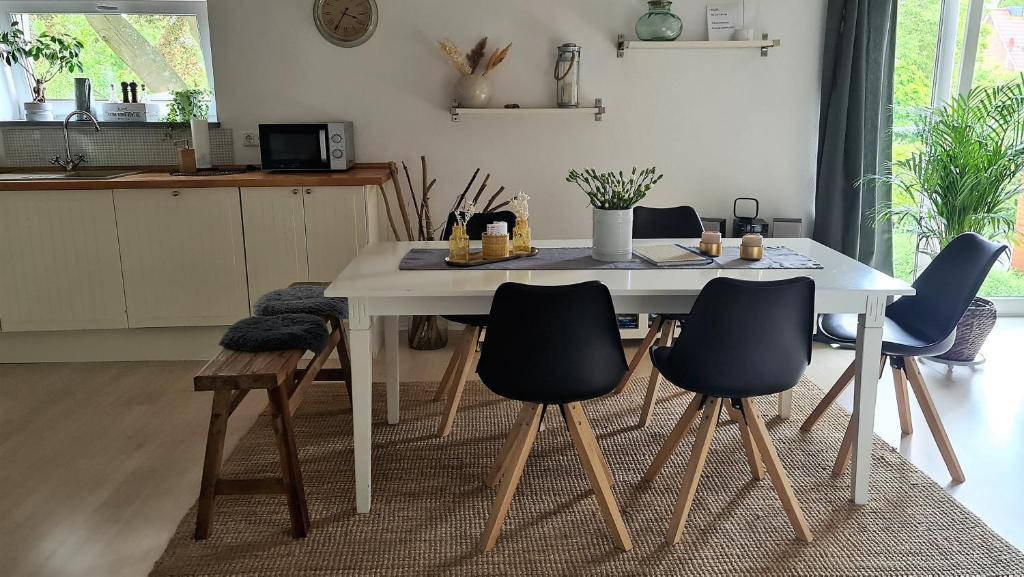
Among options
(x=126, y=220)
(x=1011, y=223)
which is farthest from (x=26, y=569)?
(x=1011, y=223)

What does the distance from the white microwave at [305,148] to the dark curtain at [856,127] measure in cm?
258

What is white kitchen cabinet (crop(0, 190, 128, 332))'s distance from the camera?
386 centimetres

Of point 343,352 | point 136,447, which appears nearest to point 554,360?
point 343,352

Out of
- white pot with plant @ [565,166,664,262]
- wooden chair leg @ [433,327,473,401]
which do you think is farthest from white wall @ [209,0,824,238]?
white pot with plant @ [565,166,664,262]

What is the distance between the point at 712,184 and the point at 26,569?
3633 millimetres

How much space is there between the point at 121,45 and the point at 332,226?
174 centimetres

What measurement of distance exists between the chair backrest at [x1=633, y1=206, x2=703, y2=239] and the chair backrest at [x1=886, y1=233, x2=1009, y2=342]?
2.90 ft

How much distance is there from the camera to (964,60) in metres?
4.50

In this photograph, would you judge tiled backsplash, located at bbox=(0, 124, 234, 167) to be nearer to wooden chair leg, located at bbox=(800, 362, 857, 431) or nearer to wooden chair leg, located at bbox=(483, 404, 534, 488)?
wooden chair leg, located at bbox=(483, 404, 534, 488)

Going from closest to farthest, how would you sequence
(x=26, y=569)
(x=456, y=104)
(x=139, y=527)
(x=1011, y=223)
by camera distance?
(x=26, y=569)
(x=139, y=527)
(x=1011, y=223)
(x=456, y=104)

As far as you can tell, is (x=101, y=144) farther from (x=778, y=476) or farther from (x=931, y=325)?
(x=931, y=325)

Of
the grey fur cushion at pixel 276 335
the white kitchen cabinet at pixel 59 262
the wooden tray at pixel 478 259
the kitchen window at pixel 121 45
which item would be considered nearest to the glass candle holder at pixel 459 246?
the wooden tray at pixel 478 259

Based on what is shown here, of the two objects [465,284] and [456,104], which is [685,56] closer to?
[456,104]

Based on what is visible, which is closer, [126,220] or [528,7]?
[126,220]
